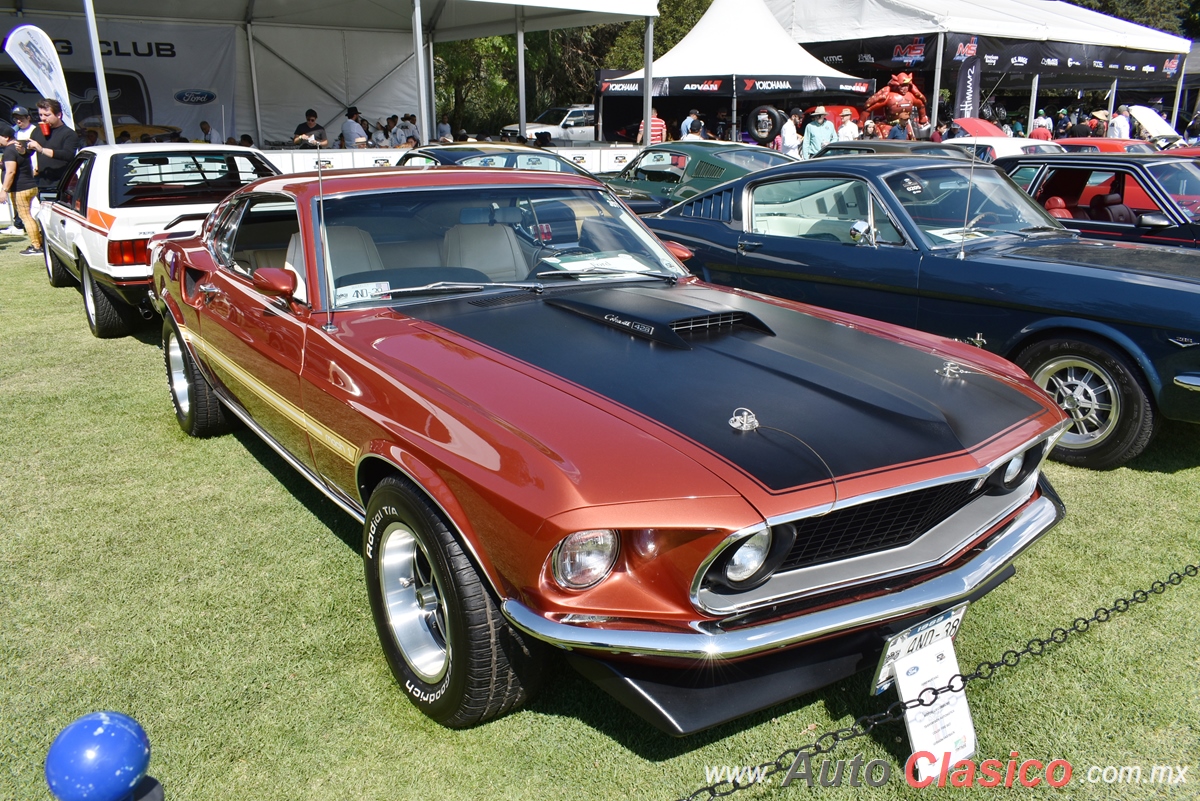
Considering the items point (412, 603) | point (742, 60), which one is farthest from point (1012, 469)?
point (742, 60)

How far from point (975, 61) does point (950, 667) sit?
17340mm

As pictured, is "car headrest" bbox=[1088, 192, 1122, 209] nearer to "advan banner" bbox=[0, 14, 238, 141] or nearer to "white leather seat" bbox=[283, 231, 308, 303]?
"white leather seat" bbox=[283, 231, 308, 303]

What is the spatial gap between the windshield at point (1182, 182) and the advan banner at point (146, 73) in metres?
17.0

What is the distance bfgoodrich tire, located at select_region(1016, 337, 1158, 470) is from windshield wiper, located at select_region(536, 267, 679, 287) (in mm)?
2017

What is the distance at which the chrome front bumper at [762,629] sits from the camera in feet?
6.57

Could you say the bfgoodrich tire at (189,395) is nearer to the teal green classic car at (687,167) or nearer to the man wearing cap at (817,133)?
the teal green classic car at (687,167)

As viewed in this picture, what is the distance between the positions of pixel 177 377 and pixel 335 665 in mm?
2905

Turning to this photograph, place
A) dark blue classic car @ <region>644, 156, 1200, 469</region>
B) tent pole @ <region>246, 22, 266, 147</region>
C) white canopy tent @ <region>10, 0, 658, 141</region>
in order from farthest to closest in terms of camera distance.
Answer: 1. tent pole @ <region>246, 22, 266, 147</region>
2. white canopy tent @ <region>10, 0, 658, 141</region>
3. dark blue classic car @ <region>644, 156, 1200, 469</region>

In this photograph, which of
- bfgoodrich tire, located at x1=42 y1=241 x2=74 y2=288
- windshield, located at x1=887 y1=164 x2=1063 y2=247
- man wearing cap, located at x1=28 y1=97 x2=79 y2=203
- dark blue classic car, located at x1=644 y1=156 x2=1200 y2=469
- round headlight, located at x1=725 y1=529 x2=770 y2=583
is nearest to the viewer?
round headlight, located at x1=725 y1=529 x2=770 y2=583

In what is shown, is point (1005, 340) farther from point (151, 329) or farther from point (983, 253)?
point (151, 329)

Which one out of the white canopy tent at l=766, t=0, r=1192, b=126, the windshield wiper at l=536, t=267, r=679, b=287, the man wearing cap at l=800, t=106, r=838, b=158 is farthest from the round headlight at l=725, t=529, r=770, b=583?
the white canopy tent at l=766, t=0, r=1192, b=126

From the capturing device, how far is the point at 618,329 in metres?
3.11

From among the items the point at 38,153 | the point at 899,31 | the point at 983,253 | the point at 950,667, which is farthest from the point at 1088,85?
the point at 950,667

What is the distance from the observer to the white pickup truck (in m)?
25.8
